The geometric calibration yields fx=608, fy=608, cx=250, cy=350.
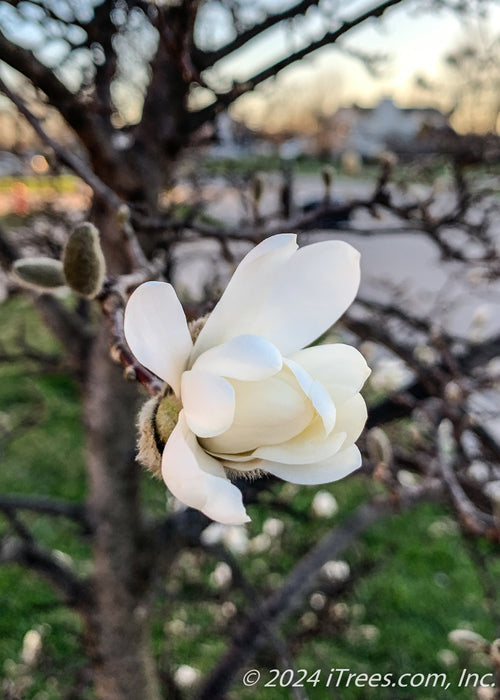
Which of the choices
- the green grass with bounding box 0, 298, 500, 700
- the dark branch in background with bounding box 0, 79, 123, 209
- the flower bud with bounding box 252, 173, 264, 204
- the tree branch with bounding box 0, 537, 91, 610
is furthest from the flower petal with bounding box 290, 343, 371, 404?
the green grass with bounding box 0, 298, 500, 700

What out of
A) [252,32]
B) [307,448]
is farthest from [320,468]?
[252,32]

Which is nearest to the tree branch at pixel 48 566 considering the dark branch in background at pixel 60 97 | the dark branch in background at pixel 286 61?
the dark branch in background at pixel 60 97

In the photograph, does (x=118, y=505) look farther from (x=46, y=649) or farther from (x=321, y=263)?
(x=321, y=263)

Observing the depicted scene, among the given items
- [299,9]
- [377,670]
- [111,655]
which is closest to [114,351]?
[299,9]

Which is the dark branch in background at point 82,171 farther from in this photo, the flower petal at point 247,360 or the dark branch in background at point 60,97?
the flower petal at point 247,360

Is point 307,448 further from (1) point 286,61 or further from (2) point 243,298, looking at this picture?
(1) point 286,61

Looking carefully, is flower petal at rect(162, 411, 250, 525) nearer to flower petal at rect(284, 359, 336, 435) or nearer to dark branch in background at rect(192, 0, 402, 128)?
flower petal at rect(284, 359, 336, 435)
